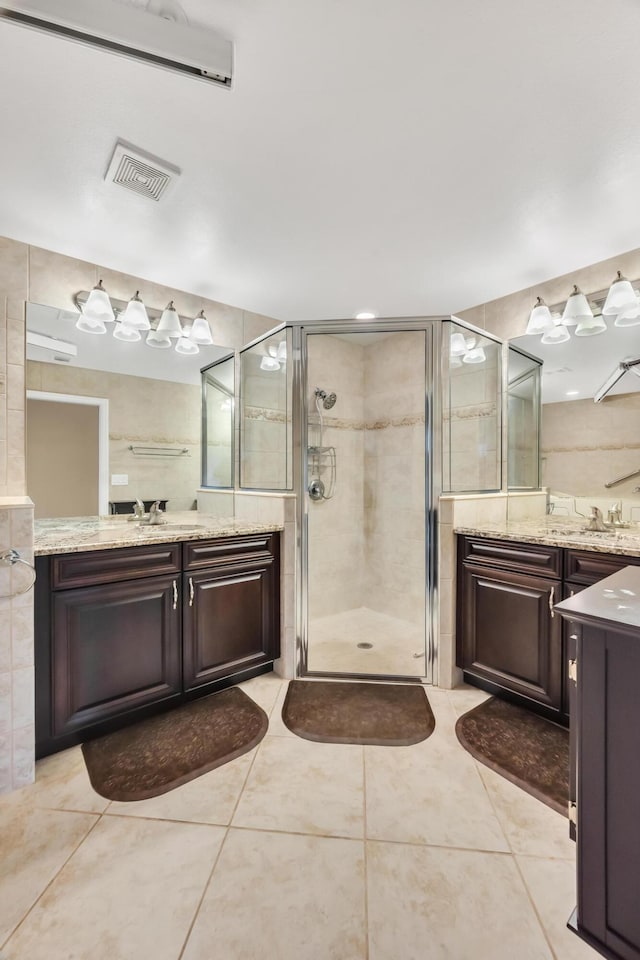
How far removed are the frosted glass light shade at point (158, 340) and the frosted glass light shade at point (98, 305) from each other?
0.25 meters

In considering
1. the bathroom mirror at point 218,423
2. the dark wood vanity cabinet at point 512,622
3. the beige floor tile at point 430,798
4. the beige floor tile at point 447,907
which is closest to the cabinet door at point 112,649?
the bathroom mirror at point 218,423

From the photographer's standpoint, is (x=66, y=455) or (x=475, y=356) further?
(x=475, y=356)

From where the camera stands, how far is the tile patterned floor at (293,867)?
1.03 m

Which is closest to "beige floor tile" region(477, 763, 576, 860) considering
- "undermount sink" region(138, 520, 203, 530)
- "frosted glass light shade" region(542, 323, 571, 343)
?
"undermount sink" region(138, 520, 203, 530)

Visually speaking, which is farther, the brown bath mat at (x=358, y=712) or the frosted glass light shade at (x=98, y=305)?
the frosted glass light shade at (x=98, y=305)

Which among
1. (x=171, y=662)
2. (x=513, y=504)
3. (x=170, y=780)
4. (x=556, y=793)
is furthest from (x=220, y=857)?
(x=513, y=504)

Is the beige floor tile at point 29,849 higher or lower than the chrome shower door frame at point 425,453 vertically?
lower

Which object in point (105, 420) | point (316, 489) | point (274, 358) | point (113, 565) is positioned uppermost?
point (274, 358)

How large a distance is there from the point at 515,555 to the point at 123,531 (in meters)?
2.06

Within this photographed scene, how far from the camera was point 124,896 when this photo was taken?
1.13m

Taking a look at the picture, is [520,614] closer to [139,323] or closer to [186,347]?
[186,347]

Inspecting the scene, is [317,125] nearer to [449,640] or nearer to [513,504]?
[513,504]

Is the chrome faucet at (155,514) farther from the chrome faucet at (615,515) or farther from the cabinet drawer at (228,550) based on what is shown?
the chrome faucet at (615,515)

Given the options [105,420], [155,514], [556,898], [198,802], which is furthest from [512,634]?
[105,420]
